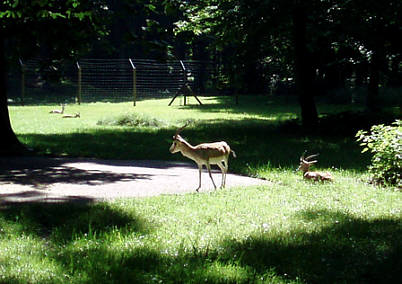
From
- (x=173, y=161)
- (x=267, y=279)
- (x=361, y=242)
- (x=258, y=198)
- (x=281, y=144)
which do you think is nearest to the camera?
(x=267, y=279)

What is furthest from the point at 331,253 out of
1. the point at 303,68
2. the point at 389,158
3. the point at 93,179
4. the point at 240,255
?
the point at 303,68

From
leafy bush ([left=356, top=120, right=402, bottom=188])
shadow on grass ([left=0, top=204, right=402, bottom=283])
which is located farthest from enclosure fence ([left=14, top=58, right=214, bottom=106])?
shadow on grass ([left=0, top=204, right=402, bottom=283])

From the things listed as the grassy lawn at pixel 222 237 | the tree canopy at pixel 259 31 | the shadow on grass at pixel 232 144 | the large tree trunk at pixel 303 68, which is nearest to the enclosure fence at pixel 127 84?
the tree canopy at pixel 259 31

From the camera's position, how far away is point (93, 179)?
909cm

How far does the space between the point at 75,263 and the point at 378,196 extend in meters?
4.51

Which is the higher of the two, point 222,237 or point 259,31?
point 259,31

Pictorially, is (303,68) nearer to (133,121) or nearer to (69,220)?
(133,121)

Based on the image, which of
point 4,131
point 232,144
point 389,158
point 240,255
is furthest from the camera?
point 232,144

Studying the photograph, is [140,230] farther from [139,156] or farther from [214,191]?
[139,156]

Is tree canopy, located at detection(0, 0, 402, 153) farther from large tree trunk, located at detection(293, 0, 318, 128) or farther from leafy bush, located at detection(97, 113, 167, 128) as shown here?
leafy bush, located at detection(97, 113, 167, 128)

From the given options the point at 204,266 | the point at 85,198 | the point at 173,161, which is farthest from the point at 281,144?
the point at 204,266

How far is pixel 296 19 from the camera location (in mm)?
16469

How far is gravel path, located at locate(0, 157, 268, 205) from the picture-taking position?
309 inches

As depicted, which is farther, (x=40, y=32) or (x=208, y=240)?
(x=40, y=32)
